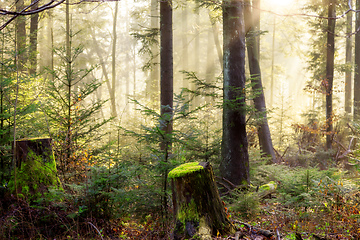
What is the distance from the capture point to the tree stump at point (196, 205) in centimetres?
311

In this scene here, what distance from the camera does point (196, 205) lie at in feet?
10.4

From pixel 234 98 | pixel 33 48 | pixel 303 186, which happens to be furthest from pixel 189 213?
pixel 33 48

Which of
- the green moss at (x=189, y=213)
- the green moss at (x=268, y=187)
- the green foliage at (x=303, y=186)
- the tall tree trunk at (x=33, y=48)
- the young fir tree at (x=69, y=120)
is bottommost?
the green moss at (x=268, y=187)

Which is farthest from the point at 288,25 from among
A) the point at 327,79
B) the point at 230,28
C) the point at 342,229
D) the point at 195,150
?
the point at 342,229

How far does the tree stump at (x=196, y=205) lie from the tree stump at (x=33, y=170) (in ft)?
10.3

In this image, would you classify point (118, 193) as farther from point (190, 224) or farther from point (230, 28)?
point (230, 28)

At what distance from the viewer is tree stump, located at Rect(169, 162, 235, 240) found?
311cm

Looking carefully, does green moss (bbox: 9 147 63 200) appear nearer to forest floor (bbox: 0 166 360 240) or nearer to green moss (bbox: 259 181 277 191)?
forest floor (bbox: 0 166 360 240)

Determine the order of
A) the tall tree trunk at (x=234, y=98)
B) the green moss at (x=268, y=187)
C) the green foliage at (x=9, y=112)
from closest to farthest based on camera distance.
Answer: the green foliage at (x=9, y=112) < the tall tree trunk at (x=234, y=98) < the green moss at (x=268, y=187)

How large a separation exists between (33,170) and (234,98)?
489cm

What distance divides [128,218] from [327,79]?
11879mm

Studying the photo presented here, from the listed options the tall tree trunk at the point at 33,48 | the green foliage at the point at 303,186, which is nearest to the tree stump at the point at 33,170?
the tall tree trunk at the point at 33,48

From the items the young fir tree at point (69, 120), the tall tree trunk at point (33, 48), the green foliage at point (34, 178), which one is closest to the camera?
the green foliage at point (34, 178)

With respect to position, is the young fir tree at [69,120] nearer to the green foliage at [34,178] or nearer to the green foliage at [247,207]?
the green foliage at [34,178]
